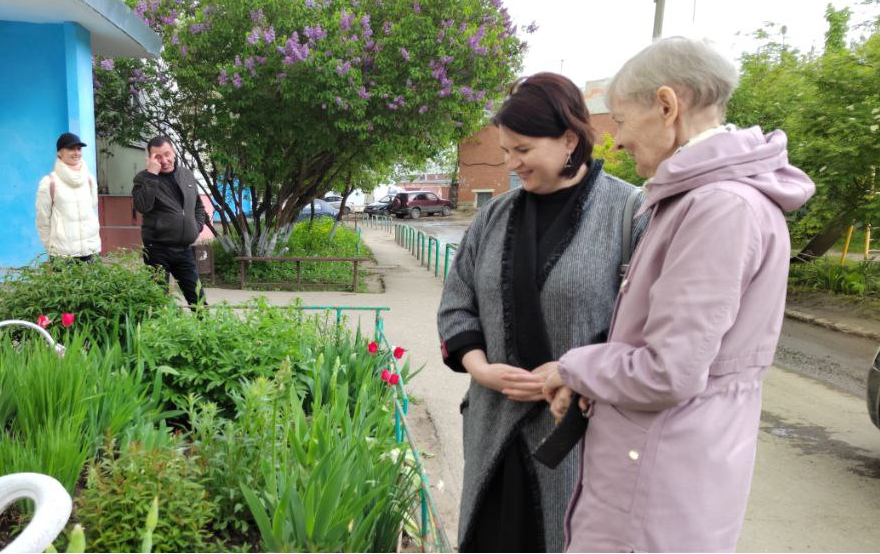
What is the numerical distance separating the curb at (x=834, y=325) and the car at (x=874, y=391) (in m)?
5.42

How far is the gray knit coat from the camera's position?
1.72 meters

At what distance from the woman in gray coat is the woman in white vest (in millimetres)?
4431

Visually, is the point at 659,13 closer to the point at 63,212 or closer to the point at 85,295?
the point at 63,212

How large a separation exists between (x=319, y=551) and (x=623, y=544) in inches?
34.7

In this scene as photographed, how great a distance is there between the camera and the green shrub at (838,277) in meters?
11.0

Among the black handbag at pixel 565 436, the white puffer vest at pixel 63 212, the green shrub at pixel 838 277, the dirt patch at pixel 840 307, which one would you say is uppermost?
the white puffer vest at pixel 63 212

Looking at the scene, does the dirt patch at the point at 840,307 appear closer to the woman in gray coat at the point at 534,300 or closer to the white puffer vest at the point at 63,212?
the woman in gray coat at the point at 534,300

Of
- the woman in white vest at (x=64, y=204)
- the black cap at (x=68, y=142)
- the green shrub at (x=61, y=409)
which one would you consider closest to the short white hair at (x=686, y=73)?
the green shrub at (x=61, y=409)

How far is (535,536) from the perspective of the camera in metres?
1.77

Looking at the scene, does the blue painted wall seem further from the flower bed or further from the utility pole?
the utility pole

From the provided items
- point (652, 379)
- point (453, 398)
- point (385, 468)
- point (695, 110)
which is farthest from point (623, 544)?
point (453, 398)

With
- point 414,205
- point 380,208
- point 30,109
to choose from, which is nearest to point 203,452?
point 30,109

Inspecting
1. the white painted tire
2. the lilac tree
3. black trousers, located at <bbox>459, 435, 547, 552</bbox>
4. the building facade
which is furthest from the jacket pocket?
the lilac tree

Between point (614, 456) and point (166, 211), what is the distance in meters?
Answer: 4.78
